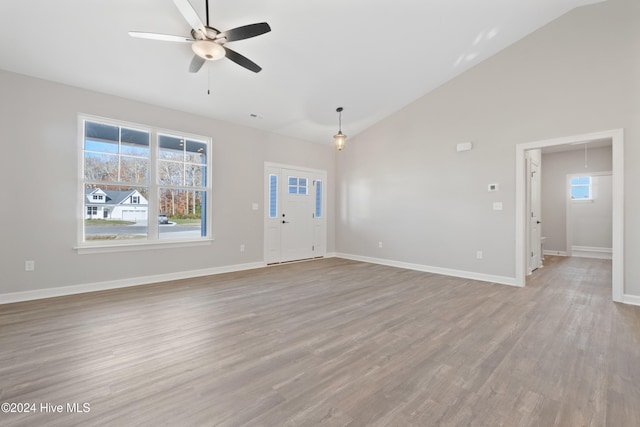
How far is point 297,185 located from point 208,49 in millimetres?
3982

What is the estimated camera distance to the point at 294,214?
259 inches

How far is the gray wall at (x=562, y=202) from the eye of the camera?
282 inches

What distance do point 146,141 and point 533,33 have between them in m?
6.35

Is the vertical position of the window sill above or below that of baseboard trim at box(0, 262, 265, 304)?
above

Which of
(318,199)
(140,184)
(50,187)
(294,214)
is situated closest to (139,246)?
(140,184)

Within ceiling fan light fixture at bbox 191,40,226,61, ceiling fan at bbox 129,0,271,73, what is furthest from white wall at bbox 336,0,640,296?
ceiling fan light fixture at bbox 191,40,226,61

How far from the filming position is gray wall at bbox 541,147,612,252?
716cm

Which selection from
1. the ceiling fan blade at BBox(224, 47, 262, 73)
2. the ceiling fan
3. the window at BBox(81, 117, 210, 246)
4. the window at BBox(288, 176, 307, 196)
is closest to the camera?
the ceiling fan

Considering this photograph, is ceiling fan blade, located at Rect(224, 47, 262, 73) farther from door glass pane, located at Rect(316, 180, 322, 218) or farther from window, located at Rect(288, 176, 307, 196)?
door glass pane, located at Rect(316, 180, 322, 218)

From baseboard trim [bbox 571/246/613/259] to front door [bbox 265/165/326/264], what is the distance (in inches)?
265

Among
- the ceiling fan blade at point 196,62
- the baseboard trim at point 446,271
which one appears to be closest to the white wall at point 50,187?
the ceiling fan blade at point 196,62

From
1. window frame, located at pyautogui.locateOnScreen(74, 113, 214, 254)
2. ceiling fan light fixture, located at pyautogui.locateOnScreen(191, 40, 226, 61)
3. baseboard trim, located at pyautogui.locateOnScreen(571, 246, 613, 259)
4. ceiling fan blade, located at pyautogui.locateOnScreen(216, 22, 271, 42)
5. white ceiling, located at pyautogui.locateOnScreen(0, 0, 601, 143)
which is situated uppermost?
white ceiling, located at pyautogui.locateOnScreen(0, 0, 601, 143)

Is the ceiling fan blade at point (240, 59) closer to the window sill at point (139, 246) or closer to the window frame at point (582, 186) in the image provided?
the window sill at point (139, 246)

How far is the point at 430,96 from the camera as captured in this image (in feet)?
17.9
